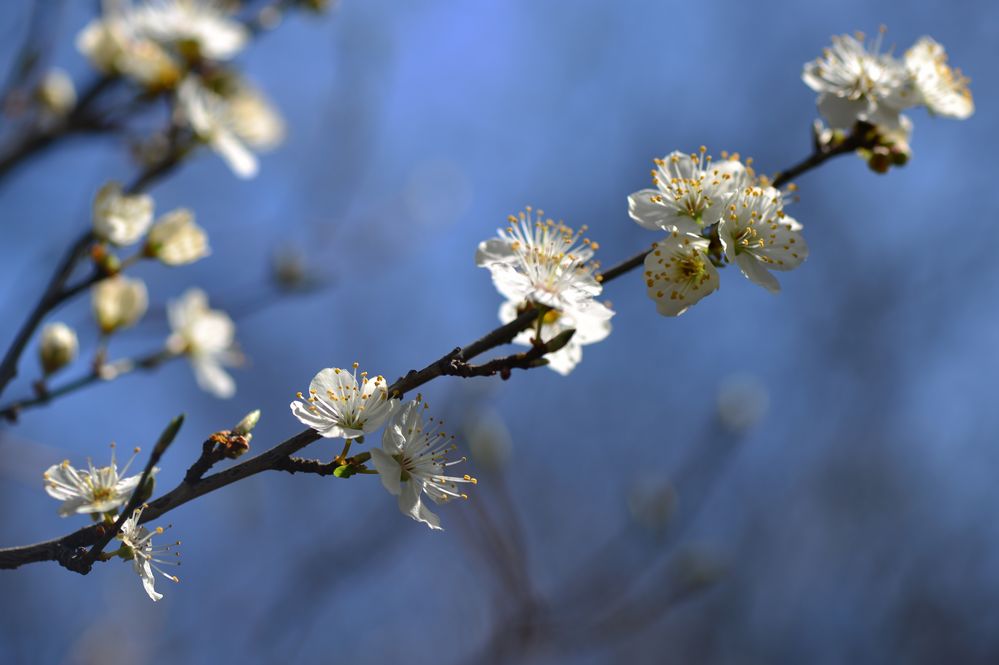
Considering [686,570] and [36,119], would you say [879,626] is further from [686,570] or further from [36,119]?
[36,119]

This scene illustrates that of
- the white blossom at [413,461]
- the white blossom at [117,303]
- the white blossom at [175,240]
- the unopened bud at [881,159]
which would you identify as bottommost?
the white blossom at [413,461]

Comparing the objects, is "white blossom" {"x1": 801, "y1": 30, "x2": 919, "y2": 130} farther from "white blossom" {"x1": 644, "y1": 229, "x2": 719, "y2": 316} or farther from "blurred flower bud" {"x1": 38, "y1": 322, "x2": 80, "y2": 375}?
"blurred flower bud" {"x1": 38, "y1": 322, "x2": 80, "y2": 375}

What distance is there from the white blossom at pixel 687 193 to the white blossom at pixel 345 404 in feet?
1.59

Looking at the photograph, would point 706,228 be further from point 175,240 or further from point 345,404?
point 175,240

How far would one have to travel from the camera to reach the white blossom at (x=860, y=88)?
5.19ft

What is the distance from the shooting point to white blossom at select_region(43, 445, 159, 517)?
127 centimetres

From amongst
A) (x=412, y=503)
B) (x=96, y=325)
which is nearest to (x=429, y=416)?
(x=412, y=503)

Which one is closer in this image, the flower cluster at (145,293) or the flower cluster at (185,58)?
the flower cluster at (145,293)

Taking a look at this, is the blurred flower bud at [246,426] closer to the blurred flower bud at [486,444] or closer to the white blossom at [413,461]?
the white blossom at [413,461]

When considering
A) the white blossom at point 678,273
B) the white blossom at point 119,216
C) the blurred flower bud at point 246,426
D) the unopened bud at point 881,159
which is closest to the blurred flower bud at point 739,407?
the unopened bud at point 881,159

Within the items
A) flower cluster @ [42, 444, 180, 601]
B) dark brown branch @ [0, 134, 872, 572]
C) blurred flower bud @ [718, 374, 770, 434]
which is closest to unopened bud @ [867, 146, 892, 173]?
dark brown branch @ [0, 134, 872, 572]

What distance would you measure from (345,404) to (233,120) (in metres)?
1.54

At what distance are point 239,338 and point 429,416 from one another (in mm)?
6119

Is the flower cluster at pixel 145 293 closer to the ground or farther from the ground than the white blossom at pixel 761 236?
farther from the ground
